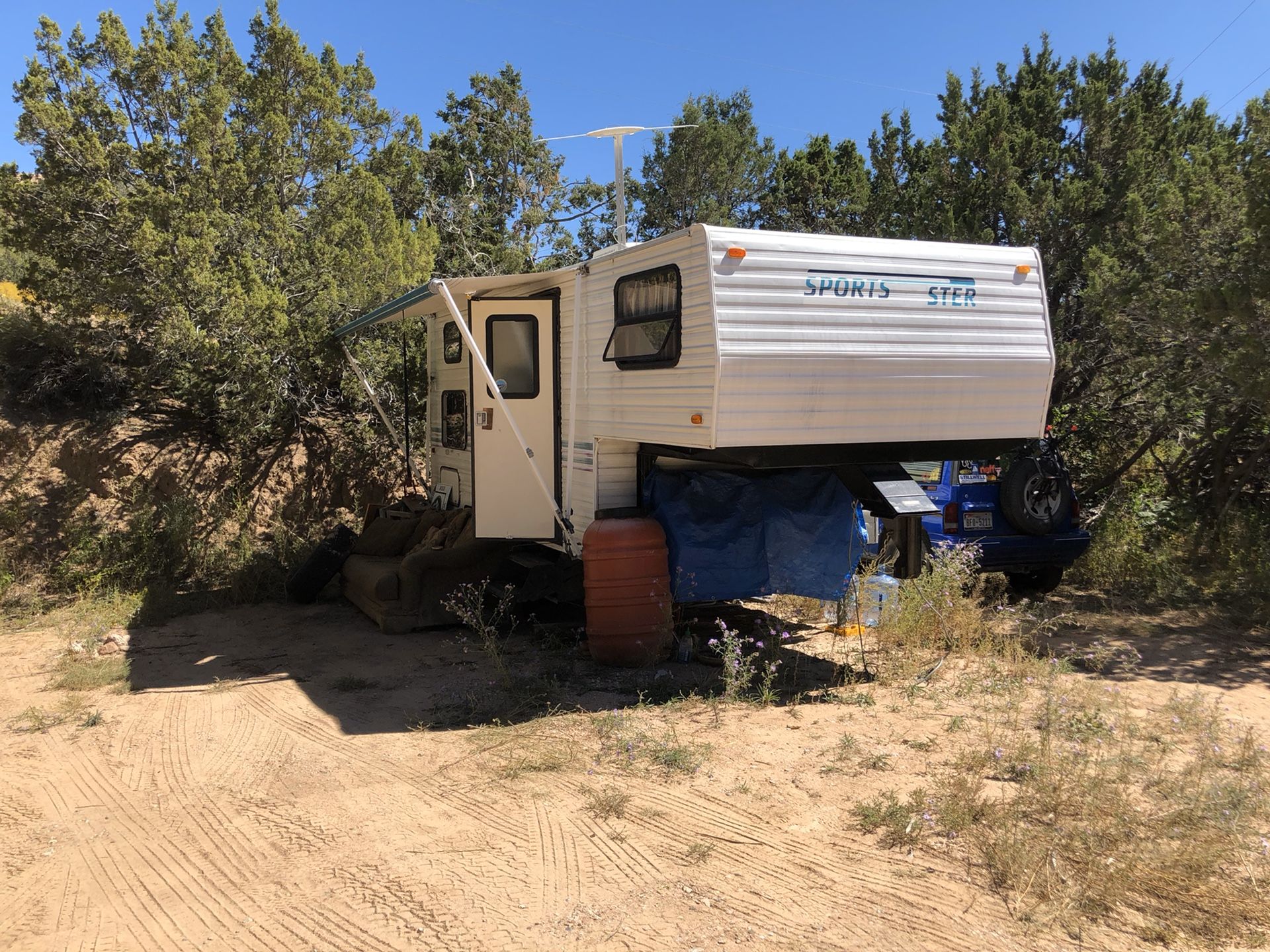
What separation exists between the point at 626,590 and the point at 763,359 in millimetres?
1953

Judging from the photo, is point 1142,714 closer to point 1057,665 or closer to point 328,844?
point 1057,665

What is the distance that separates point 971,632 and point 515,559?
378 cm

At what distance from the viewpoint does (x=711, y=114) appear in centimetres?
2231

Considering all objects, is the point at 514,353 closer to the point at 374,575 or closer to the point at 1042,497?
the point at 374,575

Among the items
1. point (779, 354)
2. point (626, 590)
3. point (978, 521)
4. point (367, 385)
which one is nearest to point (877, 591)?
point (978, 521)

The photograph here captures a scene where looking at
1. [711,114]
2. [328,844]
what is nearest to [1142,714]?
[328,844]

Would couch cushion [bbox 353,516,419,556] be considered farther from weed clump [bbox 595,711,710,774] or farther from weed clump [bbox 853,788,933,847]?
weed clump [bbox 853,788,933,847]

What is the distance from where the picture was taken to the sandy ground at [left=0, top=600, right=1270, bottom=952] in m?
3.43

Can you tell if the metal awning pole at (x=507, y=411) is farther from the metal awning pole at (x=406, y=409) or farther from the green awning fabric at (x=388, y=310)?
the metal awning pole at (x=406, y=409)

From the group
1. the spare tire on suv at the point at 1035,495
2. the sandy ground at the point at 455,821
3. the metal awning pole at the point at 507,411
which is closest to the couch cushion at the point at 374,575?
the sandy ground at the point at 455,821

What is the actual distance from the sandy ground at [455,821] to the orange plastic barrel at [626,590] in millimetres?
223

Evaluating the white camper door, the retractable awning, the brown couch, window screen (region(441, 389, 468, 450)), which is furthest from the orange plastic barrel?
window screen (region(441, 389, 468, 450))

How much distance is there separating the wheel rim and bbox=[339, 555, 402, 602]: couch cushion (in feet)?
18.5

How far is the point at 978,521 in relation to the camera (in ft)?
27.2
